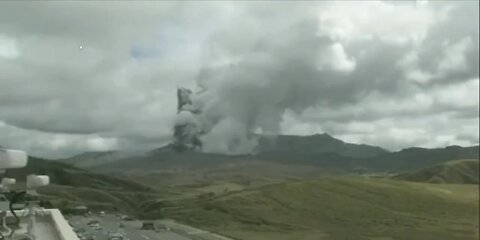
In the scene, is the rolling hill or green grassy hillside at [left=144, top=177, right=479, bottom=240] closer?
green grassy hillside at [left=144, top=177, right=479, bottom=240]

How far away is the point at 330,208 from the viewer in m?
106

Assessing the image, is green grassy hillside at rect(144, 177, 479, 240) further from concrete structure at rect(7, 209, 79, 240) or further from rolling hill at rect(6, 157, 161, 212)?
concrete structure at rect(7, 209, 79, 240)

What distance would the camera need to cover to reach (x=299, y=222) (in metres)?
86.4

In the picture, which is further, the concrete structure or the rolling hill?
the rolling hill

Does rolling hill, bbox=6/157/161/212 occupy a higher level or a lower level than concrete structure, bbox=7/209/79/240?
lower

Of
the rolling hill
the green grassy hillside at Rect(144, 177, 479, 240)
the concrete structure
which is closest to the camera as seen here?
the concrete structure

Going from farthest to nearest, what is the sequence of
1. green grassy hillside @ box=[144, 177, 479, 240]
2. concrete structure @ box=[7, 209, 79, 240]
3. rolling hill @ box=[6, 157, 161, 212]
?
rolling hill @ box=[6, 157, 161, 212], green grassy hillside @ box=[144, 177, 479, 240], concrete structure @ box=[7, 209, 79, 240]

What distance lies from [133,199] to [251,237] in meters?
76.9

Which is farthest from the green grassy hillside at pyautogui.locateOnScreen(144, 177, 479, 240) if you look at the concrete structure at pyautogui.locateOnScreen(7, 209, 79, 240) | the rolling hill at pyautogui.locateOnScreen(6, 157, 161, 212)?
the concrete structure at pyautogui.locateOnScreen(7, 209, 79, 240)

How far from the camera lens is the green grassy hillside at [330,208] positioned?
278 feet

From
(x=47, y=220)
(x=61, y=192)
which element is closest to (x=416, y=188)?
(x=61, y=192)

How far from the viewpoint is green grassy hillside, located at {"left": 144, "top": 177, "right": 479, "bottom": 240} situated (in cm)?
8481

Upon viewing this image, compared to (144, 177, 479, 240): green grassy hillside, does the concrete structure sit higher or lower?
higher

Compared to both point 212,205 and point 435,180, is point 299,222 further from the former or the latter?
point 435,180
